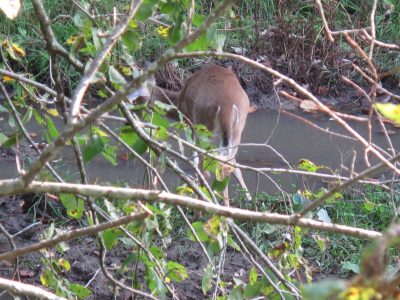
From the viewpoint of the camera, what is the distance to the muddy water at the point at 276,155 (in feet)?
20.7

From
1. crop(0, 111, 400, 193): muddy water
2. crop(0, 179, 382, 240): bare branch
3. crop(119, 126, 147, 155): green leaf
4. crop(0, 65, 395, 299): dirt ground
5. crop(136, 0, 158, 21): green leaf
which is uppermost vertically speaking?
crop(136, 0, 158, 21): green leaf

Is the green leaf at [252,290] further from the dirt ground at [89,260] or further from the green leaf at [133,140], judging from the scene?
the dirt ground at [89,260]

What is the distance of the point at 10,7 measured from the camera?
6.87ft

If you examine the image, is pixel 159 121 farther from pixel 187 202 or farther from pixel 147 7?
pixel 187 202

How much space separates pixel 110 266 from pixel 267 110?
4070 millimetres

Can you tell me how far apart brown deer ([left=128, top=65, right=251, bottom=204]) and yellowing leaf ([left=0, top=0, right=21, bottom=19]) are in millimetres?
3668

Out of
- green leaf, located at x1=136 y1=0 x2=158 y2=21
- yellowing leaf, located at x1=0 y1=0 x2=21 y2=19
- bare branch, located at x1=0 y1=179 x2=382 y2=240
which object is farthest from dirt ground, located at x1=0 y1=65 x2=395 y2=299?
bare branch, located at x1=0 y1=179 x2=382 y2=240

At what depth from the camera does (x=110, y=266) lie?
15.9ft

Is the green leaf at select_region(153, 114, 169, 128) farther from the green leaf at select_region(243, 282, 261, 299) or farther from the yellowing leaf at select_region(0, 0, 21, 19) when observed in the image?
the yellowing leaf at select_region(0, 0, 21, 19)

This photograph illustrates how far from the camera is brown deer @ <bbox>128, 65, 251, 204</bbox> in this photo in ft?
20.1

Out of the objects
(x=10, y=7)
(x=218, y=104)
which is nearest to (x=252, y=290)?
(x=10, y=7)

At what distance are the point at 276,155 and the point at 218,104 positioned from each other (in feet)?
2.92

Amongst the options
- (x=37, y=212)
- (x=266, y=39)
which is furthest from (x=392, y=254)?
(x=266, y=39)

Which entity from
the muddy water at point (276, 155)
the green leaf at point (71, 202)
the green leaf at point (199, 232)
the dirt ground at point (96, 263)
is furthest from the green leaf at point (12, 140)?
the muddy water at point (276, 155)
